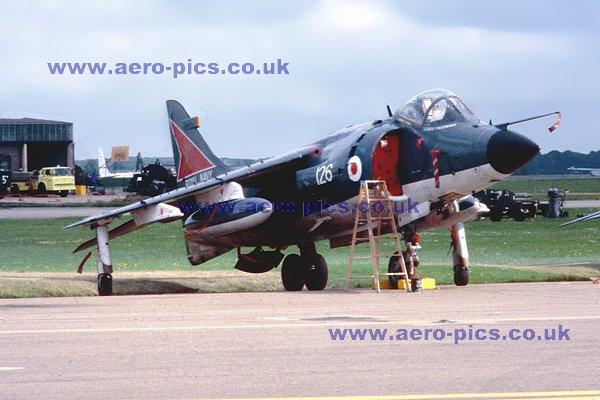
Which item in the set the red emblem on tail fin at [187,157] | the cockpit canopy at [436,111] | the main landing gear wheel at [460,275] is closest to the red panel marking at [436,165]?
the cockpit canopy at [436,111]

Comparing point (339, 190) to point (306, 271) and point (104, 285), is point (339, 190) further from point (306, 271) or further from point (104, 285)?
point (104, 285)

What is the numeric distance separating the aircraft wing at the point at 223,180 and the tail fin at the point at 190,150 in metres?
3.00

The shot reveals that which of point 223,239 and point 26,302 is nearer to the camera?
point 26,302

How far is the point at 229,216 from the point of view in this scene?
2097cm

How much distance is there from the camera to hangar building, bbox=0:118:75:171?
93.9m

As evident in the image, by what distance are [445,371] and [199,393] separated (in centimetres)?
197

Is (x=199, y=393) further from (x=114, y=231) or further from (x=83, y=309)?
(x=114, y=231)

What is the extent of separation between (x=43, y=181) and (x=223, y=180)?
211 feet

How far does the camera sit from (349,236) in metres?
21.4

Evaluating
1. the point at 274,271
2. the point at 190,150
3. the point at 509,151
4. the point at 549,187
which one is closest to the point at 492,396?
the point at 509,151

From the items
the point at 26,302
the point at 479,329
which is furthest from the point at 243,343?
the point at 26,302

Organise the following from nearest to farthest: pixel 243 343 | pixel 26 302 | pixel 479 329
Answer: pixel 243 343
pixel 479 329
pixel 26 302

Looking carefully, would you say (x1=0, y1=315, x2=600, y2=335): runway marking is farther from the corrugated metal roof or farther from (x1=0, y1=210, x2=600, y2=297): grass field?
the corrugated metal roof

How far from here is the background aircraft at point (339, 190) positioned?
19.1 meters
